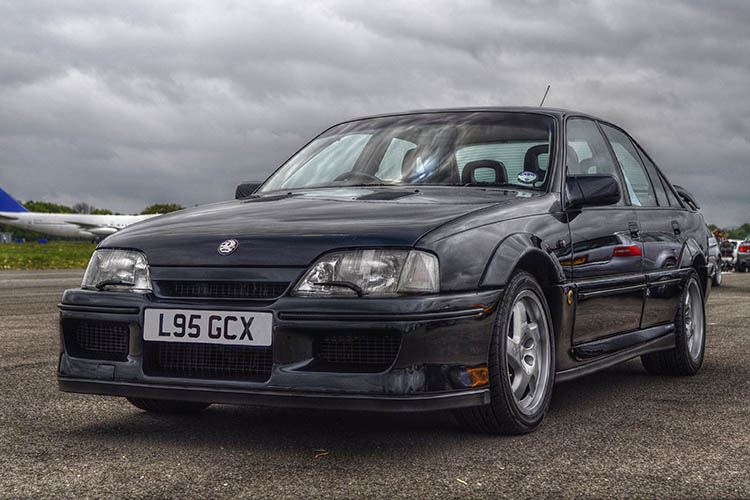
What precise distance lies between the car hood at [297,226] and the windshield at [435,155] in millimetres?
308

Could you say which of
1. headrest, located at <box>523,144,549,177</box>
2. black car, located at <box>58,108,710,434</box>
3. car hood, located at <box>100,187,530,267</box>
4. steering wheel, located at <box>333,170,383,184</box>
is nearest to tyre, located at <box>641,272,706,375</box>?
black car, located at <box>58,108,710,434</box>

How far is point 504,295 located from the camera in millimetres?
3828

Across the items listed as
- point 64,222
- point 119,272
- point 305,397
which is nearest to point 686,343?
point 305,397

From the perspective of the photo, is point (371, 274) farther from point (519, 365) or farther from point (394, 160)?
point (394, 160)

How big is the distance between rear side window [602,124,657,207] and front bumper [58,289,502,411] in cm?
243

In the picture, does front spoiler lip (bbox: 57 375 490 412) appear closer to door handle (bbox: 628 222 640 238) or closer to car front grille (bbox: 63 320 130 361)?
car front grille (bbox: 63 320 130 361)

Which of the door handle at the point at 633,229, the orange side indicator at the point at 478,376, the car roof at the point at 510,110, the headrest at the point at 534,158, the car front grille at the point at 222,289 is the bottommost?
the orange side indicator at the point at 478,376

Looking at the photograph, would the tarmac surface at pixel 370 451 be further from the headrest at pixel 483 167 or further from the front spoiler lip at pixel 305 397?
the headrest at pixel 483 167

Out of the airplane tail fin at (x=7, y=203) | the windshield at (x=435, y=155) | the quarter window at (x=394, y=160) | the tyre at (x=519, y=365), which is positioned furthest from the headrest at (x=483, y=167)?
the airplane tail fin at (x=7, y=203)

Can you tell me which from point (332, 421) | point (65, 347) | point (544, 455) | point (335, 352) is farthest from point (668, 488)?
point (65, 347)

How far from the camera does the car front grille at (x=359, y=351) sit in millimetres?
3434

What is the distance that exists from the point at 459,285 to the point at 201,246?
1036mm

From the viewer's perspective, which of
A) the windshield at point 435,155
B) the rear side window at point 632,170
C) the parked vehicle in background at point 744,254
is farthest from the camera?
the parked vehicle in background at point 744,254

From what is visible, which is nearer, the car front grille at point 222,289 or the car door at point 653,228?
the car front grille at point 222,289
